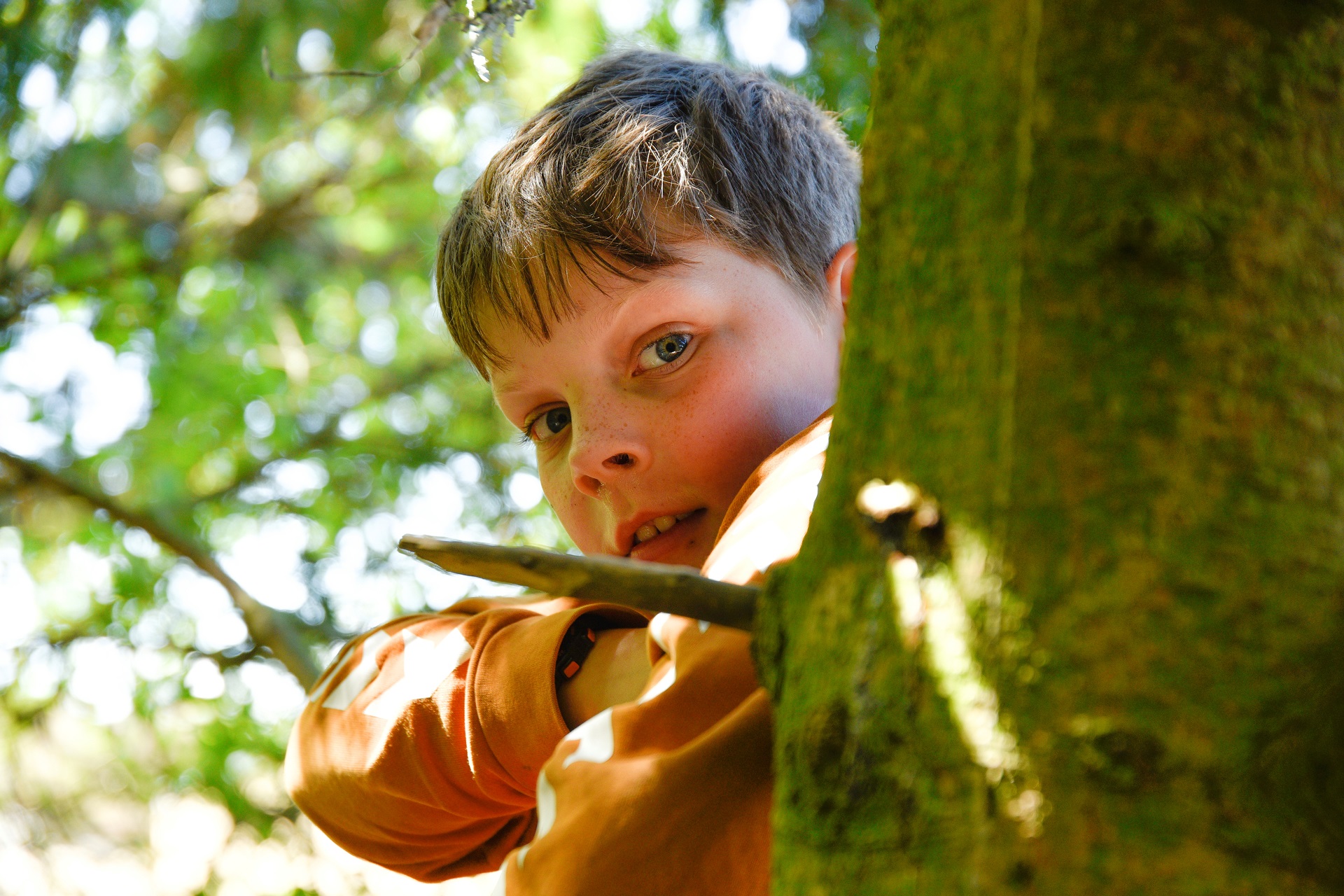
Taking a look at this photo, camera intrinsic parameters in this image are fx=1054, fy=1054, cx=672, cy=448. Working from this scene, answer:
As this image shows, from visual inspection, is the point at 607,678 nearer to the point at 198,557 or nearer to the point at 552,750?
the point at 552,750

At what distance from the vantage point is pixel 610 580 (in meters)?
0.66

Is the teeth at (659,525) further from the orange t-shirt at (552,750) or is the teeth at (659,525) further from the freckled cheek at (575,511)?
the orange t-shirt at (552,750)

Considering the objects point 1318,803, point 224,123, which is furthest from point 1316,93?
point 224,123

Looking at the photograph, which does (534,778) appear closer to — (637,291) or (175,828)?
(637,291)

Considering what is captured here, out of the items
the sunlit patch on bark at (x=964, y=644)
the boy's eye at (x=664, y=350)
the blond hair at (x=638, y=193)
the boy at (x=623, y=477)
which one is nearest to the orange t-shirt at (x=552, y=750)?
the boy at (x=623, y=477)

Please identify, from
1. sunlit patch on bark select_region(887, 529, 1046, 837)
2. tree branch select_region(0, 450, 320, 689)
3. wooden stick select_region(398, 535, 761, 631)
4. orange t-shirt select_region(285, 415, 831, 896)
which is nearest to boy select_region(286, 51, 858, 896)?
orange t-shirt select_region(285, 415, 831, 896)

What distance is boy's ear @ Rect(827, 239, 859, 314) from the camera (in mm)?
1768

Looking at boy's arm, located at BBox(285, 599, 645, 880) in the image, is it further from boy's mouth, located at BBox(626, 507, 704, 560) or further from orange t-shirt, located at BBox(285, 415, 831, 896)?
boy's mouth, located at BBox(626, 507, 704, 560)

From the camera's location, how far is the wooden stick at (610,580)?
0.66 metres

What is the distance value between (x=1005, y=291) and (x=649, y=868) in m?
0.48

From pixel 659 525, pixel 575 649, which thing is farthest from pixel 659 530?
pixel 575 649

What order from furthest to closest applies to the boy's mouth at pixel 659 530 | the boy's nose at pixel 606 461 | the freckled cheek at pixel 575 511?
the freckled cheek at pixel 575 511 < the boy's mouth at pixel 659 530 < the boy's nose at pixel 606 461

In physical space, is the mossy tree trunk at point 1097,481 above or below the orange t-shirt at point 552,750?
above

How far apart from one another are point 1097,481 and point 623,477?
101cm
